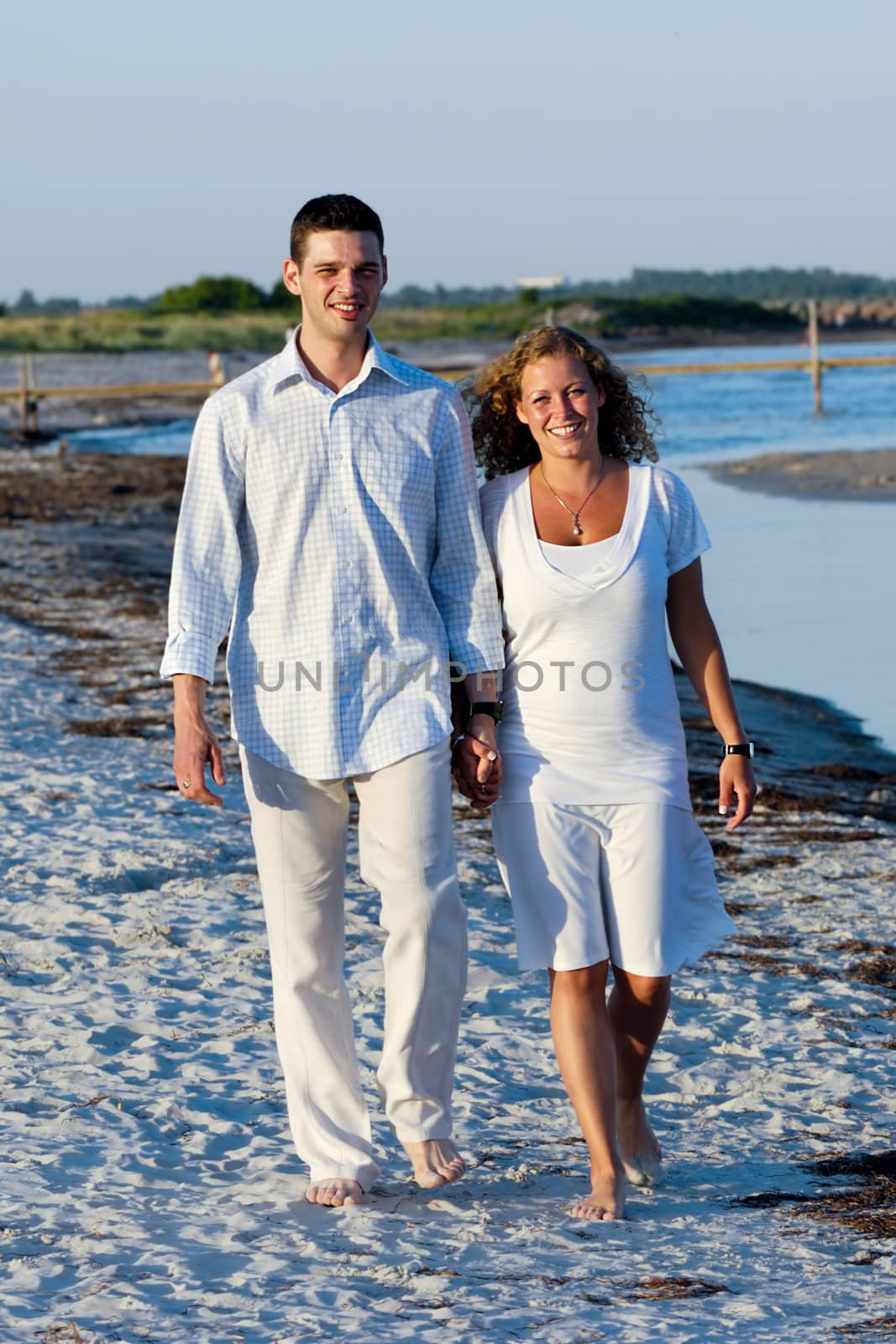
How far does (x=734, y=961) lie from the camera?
484 cm

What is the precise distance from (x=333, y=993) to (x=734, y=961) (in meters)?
1.94

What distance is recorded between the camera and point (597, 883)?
3.20 metres

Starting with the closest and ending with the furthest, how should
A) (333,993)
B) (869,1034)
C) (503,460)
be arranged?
(333,993)
(503,460)
(869,1034)

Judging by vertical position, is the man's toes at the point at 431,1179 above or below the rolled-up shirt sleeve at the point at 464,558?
below

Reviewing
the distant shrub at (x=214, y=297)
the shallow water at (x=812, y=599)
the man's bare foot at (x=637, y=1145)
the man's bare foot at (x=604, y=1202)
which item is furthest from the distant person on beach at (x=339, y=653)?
the distant shrub at (x=214, y=297)

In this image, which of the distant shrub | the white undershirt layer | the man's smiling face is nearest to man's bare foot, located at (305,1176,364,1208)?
the white undershirt layer

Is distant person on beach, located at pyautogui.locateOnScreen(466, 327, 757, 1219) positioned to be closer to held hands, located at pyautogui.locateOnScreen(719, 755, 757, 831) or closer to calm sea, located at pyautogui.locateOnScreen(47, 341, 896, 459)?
held hands, located at pyautogui.locateOnScreen(719, 755, 757, 831)

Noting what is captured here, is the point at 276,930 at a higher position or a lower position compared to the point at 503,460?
lower

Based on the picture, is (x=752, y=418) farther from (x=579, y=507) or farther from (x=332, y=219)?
(x=332, y=219)

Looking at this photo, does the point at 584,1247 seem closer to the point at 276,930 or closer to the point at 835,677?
the point at 276,930

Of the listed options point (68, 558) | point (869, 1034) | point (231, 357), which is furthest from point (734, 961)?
point (231, 357)

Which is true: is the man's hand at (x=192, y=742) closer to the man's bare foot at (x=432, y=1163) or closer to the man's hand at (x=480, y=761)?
the man's hand at (x=480, y=761)

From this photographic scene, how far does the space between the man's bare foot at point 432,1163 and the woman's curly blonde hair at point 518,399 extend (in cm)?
130

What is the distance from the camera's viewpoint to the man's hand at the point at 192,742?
10.1 ft
